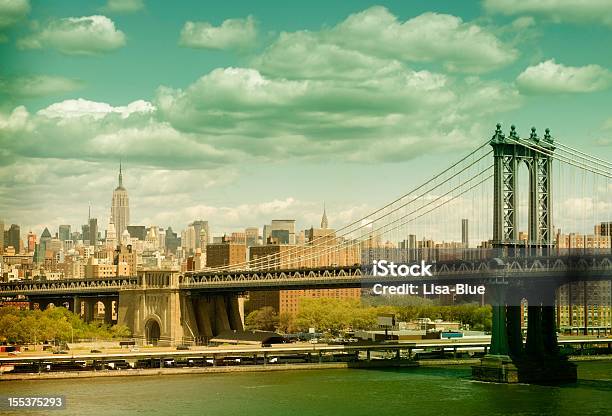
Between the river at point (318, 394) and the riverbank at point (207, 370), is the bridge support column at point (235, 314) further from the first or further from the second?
the river at point (318, 394)

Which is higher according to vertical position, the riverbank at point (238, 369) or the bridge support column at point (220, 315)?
the bridge support column at point (220, 315)

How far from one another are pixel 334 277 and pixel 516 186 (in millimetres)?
16835

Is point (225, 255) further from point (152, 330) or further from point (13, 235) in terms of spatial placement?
point (13, 235)

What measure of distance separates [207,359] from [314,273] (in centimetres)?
1396

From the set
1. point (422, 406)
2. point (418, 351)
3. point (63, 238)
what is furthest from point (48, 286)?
point (63, 238)

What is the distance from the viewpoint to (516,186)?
50.0 m

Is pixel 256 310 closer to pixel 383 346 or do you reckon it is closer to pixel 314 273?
pixel 314 273

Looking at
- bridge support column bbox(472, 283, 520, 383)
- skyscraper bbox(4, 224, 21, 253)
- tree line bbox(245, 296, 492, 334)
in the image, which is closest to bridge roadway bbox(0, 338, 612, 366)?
bridge support column bbox(472, 283, 520, 383)

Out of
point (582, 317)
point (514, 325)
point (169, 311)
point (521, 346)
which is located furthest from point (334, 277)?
point (582, 317)

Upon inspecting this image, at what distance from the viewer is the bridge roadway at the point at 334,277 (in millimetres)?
48094

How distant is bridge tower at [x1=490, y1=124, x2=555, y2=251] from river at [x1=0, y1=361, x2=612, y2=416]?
646 centimetres

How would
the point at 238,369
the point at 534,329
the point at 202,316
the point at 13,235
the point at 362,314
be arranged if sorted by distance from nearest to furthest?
the point at 13,235, the point at 534,329, the point at 238,369, the point at 202,316, the point at 362,314

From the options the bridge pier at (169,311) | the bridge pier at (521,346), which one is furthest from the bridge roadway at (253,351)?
the bridge pier at (169,311)

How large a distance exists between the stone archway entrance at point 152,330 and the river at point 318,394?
19.4 metres
